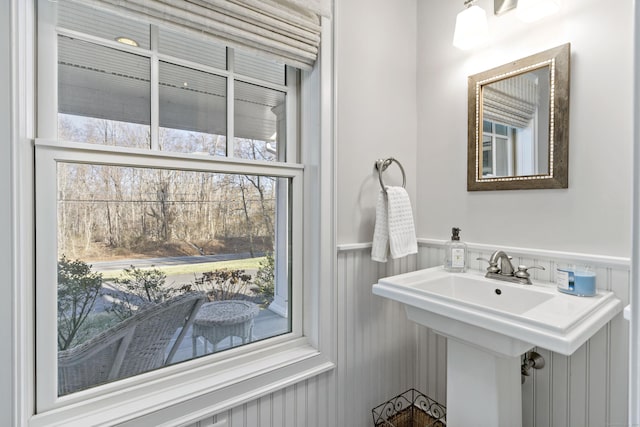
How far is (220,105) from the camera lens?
47.1 inches

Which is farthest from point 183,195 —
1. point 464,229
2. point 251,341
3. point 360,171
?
point 464,229

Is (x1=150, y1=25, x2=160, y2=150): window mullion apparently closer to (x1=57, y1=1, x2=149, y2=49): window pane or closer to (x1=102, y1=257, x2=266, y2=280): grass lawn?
(x1=57, y1=1, x2=149, y2=49): window pane

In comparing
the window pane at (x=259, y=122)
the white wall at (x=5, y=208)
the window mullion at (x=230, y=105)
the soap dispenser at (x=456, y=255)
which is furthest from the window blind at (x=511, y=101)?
the white wall at (x=5, y=208)

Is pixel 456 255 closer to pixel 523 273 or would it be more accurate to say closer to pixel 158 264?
pixel 523 273

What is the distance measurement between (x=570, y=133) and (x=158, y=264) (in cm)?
157

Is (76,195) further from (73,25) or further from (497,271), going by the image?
(497,271)

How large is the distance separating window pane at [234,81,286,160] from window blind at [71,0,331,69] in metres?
0.15

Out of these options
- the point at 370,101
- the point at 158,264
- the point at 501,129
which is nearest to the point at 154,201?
the point at 158,264

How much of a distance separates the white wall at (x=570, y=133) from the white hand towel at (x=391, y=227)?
0.30 metres

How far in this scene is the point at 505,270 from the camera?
4.38ft

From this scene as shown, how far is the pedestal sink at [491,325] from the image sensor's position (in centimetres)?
89

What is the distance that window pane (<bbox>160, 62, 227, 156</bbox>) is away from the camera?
3.60ft

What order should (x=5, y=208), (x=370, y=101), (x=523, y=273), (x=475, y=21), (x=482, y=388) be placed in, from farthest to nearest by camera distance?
1. (x=370, y=101)
2. (x=475, y=21)
3. (x=523, y=273)
4. (x=482, y=388)
5. (x=5, y=208)

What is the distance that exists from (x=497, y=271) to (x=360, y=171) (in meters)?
0.72
